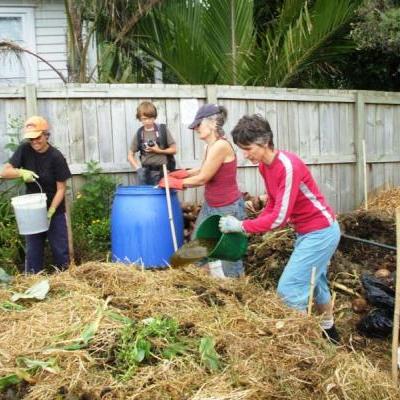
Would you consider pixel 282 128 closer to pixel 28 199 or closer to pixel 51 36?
pixel 28 199

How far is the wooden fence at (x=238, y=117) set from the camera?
6176 mm

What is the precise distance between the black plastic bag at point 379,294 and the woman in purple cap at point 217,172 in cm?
102

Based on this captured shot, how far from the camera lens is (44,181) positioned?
5.20 meters

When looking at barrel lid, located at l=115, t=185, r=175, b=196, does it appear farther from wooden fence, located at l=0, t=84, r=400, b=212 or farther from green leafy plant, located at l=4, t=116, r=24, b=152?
green leafy plant, located at l=4, t=116, r=24, b=152

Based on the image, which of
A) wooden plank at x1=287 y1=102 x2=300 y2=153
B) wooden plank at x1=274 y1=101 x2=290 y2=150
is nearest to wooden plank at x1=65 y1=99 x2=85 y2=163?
wooden plank at x1=274 y1=101 x2=290 y2=150

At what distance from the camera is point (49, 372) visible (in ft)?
8.70

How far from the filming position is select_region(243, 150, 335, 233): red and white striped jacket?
3.67 metres

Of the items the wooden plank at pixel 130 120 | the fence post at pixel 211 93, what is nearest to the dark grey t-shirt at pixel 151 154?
the wooden plank at pixel 130 120

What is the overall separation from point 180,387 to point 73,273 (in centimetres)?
168

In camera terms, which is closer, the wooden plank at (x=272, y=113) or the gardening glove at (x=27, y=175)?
the gardening glove at (x=27, y=175)

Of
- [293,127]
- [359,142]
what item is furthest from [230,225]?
[359,142]

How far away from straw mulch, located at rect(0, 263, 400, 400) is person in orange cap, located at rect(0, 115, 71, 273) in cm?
136

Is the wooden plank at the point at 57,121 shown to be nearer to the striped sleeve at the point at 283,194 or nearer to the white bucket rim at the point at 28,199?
the white bucket rim at the point at 28,199

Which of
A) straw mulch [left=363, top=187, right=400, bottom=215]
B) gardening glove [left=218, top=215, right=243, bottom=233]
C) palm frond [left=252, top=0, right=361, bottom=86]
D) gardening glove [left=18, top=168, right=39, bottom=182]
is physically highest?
palm frond [left=252, top=0, right=361, bottom=86]
